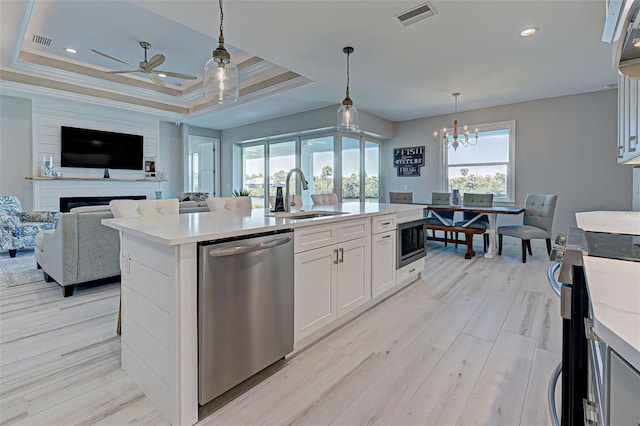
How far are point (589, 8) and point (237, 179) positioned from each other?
23.9 feet

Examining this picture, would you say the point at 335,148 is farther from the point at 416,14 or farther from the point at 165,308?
the point at 165,308

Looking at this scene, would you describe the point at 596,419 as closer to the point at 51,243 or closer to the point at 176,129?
the point at 51,243

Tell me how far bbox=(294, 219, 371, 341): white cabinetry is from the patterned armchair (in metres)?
4.04

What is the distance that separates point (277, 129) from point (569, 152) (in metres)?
5.67

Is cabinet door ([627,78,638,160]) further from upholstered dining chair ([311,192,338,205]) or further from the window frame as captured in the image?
the window frame

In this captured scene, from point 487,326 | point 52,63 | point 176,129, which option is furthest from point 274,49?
point 176,129

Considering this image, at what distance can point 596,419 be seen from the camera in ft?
2.48

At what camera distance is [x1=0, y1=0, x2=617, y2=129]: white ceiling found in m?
2.82

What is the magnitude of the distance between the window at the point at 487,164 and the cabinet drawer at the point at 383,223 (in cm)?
433

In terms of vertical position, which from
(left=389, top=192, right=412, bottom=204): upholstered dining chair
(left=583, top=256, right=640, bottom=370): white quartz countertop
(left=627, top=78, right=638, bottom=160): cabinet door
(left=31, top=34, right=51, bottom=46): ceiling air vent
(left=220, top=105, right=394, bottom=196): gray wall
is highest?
(left=31, top=34, right=51, bottom=46): ceiling air vent

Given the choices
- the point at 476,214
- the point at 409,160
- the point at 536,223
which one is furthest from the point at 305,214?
the point at 409,160

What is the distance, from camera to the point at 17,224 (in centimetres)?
449

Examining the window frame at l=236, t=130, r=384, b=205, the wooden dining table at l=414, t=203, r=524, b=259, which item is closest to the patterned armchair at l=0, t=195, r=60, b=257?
the window frame at l=236, t=130, r=384, b=205

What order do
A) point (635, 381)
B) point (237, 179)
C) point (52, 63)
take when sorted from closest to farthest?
1. point (635, 381)
2. point (52, 63)
3. point (237, 179)
